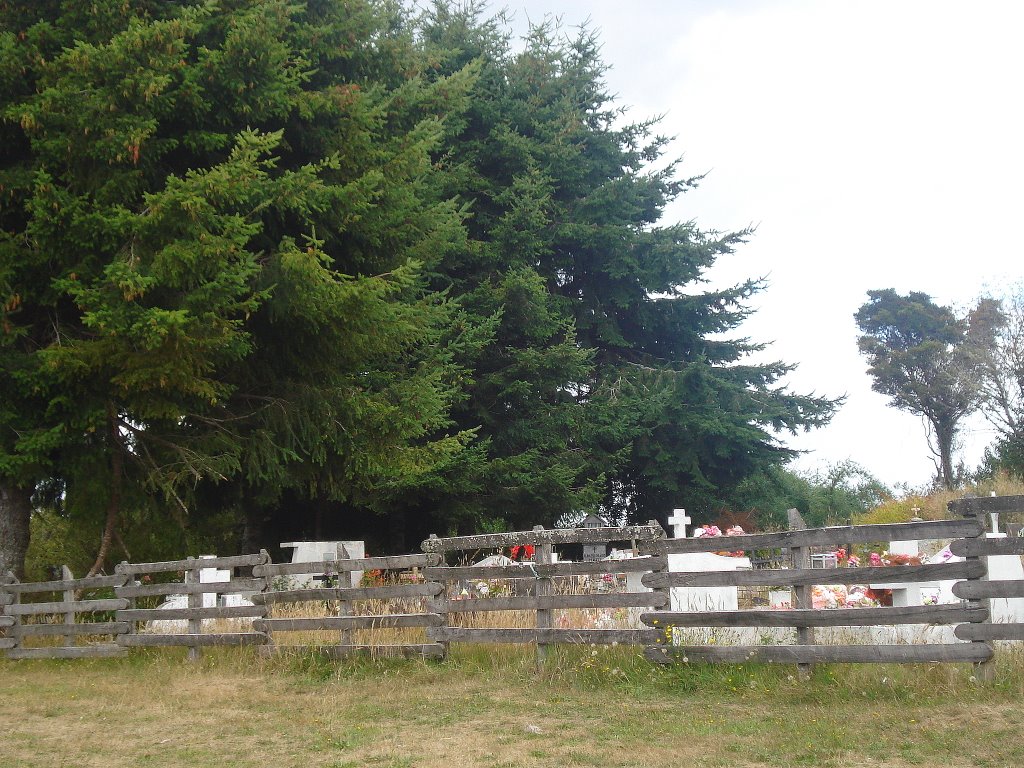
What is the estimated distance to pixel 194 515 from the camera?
20.1 meters

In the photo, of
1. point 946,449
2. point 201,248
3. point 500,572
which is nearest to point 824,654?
point 500,572

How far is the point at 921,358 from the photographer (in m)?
52.2

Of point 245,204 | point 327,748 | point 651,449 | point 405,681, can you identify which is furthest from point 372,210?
point 651,449

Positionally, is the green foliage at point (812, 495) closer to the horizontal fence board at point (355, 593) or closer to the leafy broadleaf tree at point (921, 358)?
the leafy broadleaf tree at point (921, 358)

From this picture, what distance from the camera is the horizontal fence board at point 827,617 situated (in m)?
7.56

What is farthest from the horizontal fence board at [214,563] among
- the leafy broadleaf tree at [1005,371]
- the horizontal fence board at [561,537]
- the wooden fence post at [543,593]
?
the leafy broadleaf tree at [1005,371]

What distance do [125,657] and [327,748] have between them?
722 cm

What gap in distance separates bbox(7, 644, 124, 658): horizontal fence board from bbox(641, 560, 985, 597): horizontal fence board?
8.46 meters

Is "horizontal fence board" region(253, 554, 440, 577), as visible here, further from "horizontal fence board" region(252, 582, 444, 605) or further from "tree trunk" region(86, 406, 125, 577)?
"tree trunk" region(86, 406, 125, 577)

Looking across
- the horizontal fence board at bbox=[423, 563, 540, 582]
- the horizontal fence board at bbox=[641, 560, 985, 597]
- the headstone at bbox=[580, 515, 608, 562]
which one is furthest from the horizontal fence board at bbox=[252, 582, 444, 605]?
the headstone at bbox=[580, 515, 608, 562]

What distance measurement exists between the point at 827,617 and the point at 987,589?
122 cm

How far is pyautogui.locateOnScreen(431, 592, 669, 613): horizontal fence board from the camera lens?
9.13 meters

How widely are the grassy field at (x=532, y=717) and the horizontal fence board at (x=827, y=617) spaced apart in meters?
0.38

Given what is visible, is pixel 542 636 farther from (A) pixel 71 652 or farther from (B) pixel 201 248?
(A) pixel 71 652
